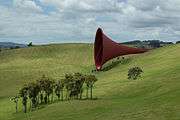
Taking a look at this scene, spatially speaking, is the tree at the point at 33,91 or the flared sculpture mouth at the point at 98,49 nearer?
the flared sculpture mouth at the point at 98,49

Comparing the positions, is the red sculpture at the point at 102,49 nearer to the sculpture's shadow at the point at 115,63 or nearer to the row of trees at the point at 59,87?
the row of trees at the point at 59,87

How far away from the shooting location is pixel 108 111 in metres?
79.5

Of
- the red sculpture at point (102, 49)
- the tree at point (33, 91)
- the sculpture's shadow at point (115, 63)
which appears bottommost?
the tree at point (33, 91)

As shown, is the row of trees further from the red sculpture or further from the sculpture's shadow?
the sculpture's shadow

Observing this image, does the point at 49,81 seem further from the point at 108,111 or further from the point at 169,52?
the point at 169,52

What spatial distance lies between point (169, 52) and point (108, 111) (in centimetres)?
11501

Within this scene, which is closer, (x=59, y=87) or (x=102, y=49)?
(x=102, y=49)

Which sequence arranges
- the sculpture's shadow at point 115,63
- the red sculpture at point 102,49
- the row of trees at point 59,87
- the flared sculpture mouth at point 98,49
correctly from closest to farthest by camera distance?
the flared sculpture mouth at point 98,49 → the red sculpture at point 102,49 → the row of trees at point 59,87 → the sculpture's shadow at point 115,63

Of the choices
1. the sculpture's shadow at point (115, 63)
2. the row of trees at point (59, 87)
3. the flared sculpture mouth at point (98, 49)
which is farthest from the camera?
the sculpture's shadow at point (115, 63)

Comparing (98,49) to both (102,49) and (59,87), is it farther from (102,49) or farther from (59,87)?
(59,87)

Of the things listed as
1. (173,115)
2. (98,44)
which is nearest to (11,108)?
(98,44)

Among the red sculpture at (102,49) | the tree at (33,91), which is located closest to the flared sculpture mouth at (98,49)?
the red sculpture at (102,49)

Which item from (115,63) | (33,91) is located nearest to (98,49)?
(33,91)

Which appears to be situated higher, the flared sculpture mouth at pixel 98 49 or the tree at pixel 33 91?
A: the flared sculpture mouth at pixel 98 49
